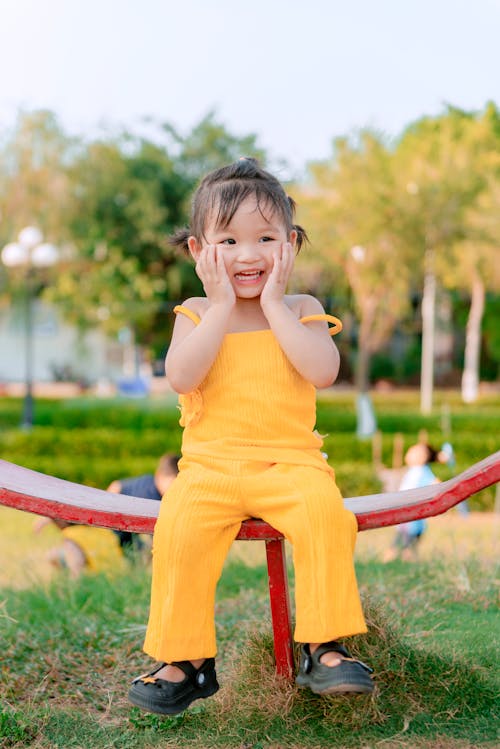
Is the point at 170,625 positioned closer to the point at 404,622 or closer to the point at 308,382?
the point at 308,382

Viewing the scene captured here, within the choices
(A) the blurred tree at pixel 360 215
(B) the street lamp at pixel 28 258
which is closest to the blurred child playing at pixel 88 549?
(B) the street lamp at pixel 28 258

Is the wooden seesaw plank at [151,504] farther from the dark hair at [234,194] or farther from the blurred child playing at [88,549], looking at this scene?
the blurred child playing at [88,549]

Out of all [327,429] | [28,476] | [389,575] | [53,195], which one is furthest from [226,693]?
[53,195]

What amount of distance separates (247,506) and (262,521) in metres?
0.05

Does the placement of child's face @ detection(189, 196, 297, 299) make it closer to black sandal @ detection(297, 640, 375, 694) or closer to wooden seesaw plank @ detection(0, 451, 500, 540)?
wooden seesaw plank @ detection(0, 451, 500, 540)

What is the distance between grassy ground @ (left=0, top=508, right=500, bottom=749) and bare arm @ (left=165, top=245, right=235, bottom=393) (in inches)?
26.4

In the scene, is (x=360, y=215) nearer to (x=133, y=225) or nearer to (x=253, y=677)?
(x=133, y=225)

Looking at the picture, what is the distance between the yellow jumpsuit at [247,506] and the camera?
179 cm

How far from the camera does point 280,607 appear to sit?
2045mm

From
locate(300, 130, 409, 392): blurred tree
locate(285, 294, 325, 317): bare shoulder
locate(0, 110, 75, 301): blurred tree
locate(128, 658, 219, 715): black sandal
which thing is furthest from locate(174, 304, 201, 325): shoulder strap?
locate(0, 110, 75, 301): blurred tree

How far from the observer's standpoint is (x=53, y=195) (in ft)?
67.3

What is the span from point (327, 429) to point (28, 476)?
11.2 metres

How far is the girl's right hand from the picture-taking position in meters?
1.99

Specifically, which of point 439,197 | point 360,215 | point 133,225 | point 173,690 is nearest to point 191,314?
point 173,690
